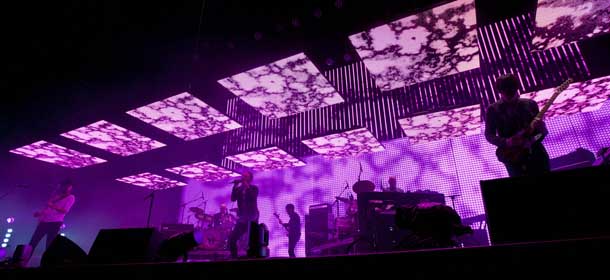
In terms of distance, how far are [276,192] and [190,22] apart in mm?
6941

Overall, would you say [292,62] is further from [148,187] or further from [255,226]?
[148,187]

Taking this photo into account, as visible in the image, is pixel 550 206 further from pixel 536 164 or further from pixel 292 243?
pixel 292 243

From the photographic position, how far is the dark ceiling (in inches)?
169

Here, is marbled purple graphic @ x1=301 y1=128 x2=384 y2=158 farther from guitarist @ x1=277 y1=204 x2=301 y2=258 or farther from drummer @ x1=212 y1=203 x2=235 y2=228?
drummer @ x1=212 y1=203 x2=235 y2=228

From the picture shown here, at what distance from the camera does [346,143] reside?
786 cm

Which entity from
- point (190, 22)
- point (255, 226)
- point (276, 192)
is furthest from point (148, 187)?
point (255, 226)

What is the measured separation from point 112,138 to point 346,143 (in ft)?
20.7

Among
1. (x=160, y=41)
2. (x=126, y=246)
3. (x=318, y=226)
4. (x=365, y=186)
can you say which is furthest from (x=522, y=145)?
(x=318, y=226)

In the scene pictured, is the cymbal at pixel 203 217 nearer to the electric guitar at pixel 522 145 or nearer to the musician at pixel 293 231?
the musician at pixel 293 231

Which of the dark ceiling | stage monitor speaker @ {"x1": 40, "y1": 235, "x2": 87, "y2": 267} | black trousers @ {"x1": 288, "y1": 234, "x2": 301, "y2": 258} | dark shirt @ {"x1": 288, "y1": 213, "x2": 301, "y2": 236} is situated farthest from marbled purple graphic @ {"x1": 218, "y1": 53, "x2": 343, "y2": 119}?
black trousers @ {"x1": 288, "y1": 234, "x2": 301, "y2": 258}

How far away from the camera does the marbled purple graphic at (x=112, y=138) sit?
7337 millimetres

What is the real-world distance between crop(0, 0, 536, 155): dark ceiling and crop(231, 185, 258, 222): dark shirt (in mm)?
2100

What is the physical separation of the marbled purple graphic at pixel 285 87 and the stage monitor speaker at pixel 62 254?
3.72 m

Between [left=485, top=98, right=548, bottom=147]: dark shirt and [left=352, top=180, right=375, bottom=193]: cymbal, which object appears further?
[left=352, top=180, right=375, bottom=193]: cymbal
